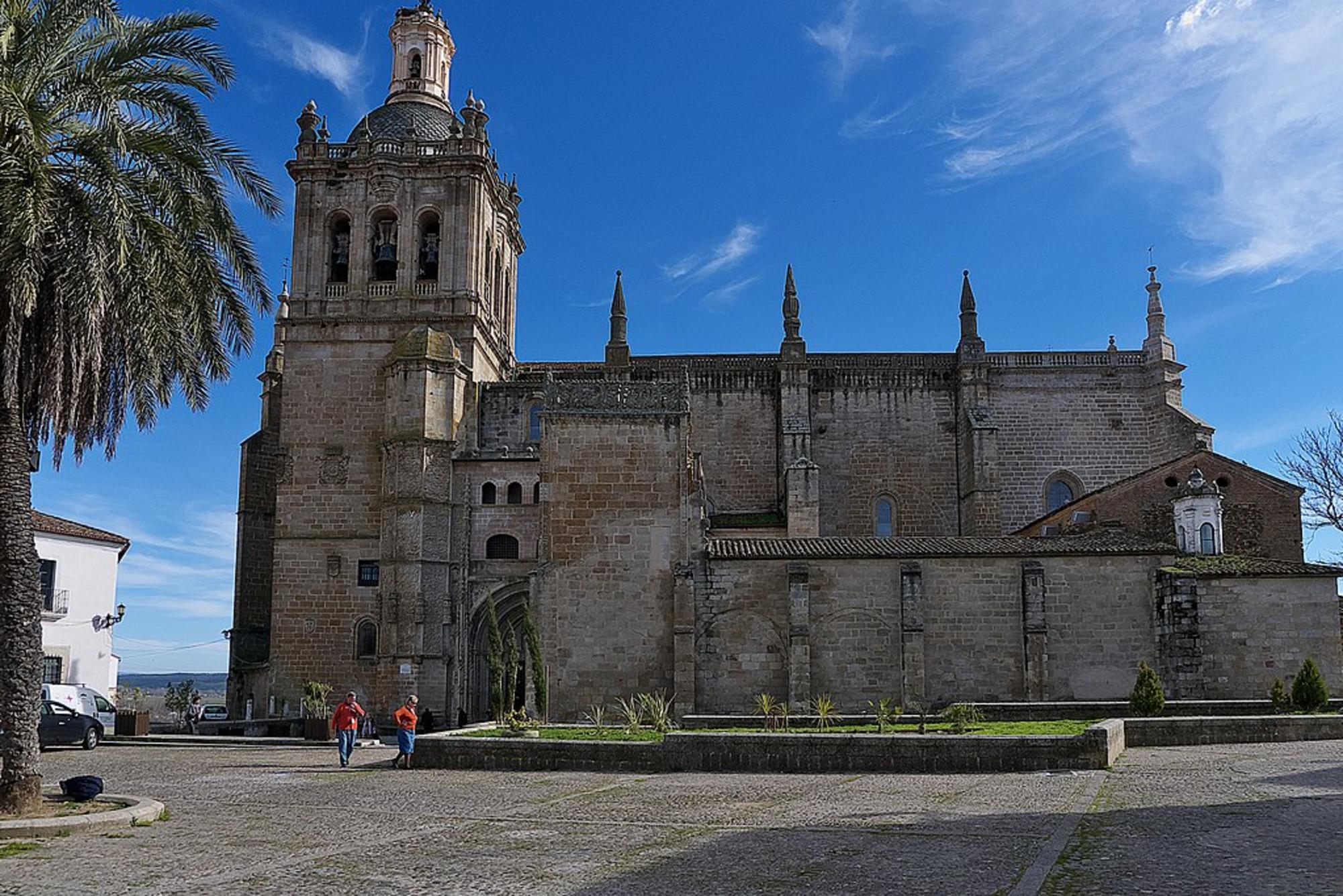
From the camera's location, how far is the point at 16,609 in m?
12.4

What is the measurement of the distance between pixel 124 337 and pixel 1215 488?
2675cm

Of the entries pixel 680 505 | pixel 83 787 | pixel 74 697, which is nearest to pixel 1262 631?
pixel 680 505

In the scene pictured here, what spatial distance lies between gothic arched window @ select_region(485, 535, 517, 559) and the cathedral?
94 millimetres

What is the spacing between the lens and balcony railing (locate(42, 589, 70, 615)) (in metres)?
35.3

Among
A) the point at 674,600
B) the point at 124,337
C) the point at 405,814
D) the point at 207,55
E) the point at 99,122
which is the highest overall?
the point at 207,55

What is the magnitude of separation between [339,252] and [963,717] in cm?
2849

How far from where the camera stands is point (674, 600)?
2684cm

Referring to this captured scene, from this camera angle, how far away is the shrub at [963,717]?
18703 mm

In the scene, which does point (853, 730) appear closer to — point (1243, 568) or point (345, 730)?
point (345, 730)

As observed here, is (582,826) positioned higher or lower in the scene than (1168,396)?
lower

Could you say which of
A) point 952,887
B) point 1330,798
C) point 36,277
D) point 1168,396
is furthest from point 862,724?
point 1168,396

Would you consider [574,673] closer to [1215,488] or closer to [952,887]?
[1215,488]

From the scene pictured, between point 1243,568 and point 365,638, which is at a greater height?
point 1243,568

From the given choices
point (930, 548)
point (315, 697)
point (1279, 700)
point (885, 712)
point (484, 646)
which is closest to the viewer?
point (885, 712)
